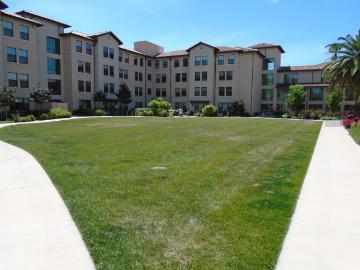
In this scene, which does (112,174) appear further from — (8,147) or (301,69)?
(301,69)

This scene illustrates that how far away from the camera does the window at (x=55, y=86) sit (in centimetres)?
5019

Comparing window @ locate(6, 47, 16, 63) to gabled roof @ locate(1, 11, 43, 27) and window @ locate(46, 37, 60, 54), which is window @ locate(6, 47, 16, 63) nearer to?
gabled roof @ locate(1, 11, 43, 27)

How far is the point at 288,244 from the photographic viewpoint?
4.62 metres

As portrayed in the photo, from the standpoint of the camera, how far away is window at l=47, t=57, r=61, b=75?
49.0 meters

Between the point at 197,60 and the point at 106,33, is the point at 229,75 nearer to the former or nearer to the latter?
the point at 197,60

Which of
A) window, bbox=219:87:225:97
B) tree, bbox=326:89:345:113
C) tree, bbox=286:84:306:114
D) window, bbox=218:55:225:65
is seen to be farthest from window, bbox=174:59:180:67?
tree, bbox=326:89:345:113

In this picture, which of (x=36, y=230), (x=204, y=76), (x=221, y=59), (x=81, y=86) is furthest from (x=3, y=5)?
(x=36, y=230)


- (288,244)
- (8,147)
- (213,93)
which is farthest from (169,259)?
(213,93)

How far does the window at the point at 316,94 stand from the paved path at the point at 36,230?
6220cm

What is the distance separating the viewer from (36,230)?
16.2ft

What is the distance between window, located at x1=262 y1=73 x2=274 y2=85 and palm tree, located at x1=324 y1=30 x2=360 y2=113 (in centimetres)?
2762

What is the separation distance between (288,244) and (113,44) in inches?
2288

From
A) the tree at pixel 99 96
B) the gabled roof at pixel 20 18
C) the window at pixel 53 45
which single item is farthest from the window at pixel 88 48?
the gabled roof at pixel 20 18

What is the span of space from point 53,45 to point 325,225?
166 feet
